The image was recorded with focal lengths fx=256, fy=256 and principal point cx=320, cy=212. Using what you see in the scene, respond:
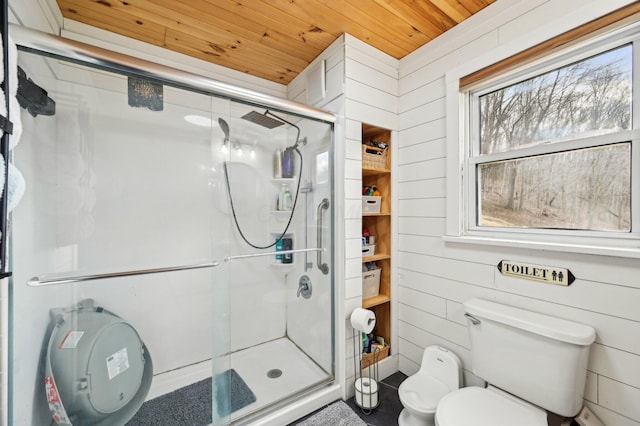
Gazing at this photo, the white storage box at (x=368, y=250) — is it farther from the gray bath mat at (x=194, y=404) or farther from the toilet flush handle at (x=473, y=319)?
the gray bath mat at (x=194, y=404)

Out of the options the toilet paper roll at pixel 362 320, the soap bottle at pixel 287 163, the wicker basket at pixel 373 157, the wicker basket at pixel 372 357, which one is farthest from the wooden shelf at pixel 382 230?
the soap bottle at pixel 287 163

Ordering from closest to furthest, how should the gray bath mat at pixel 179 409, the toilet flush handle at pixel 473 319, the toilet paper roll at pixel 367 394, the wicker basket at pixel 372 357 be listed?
1. the toilet flush handle at pixel 473 319
2. the gray bath mat at pixel 179 409
3. the toilet paper roll at pixel 367 394
4. the wicker basket at pixel 372 357

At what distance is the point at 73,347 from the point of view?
1.29 metres

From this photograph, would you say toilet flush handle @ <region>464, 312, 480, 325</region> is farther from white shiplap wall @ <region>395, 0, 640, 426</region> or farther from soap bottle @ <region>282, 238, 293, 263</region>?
soap bottle @ <region>282, 238, 293, 263</region>

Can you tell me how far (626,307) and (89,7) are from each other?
3.01 meters

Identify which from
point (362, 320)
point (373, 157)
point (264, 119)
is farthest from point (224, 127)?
point (362, 320)

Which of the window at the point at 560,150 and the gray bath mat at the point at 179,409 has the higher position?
the window at the point at 560,150

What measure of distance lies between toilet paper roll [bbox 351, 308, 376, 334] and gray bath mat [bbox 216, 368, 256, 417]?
2.54 feet

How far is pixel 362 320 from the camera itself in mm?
1609

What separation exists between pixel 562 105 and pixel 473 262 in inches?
36.1

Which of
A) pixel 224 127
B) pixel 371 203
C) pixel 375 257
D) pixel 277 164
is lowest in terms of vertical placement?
pixel 375 257

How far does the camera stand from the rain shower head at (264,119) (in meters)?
1.62

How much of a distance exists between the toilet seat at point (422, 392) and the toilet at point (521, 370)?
0.76 feet

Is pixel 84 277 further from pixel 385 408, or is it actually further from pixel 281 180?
pixel 385 408
